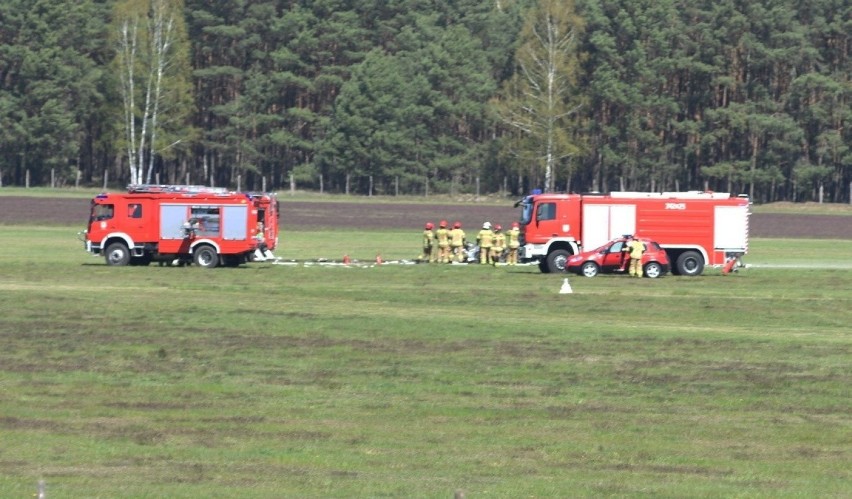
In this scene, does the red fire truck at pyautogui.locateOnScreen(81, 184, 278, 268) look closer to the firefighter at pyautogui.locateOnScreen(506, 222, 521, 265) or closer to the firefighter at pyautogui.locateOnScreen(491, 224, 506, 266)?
the firefighter at pyautogui.locateOnScreen(491, 224, 506, 266)

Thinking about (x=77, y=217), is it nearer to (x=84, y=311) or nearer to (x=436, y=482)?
(x=84, y=311)

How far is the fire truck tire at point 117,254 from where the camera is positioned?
170ft

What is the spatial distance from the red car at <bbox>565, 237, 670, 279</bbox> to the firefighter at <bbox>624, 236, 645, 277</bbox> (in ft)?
0.95

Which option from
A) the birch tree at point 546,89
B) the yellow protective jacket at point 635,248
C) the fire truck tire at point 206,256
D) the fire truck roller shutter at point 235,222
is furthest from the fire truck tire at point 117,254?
the birch tree at point 546,89

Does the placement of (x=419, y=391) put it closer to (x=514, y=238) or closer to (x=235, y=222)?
(x=235, y=222)

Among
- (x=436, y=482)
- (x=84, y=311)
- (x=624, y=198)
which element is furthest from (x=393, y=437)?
(x=624, y=198)

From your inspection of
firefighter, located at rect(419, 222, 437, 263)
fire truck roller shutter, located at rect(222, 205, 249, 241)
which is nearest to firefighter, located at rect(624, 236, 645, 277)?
firefighter, located at rect(419, 222, 437, 263)

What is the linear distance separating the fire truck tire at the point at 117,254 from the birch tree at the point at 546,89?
5851 centimetres

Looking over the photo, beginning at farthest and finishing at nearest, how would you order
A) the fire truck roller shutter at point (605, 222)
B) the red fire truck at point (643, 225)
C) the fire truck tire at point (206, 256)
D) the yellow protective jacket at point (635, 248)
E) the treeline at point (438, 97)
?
the treeline at point (438, 97), the fire truck roller shutter at point (605, 222), the fire truck tire at point (206, 256), the red fire truck at point (643, 225), the yellow protective jacket at point (635, 248)

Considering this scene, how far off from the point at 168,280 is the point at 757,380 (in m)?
23.7

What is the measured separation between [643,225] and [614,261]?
420 centimetres

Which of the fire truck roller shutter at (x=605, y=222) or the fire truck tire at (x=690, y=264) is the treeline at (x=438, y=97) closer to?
the fire truck roller shutter at (x=605, y=222)

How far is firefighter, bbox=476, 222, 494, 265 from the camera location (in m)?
54.3

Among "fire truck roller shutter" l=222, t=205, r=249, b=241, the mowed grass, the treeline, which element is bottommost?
the mowed grass
